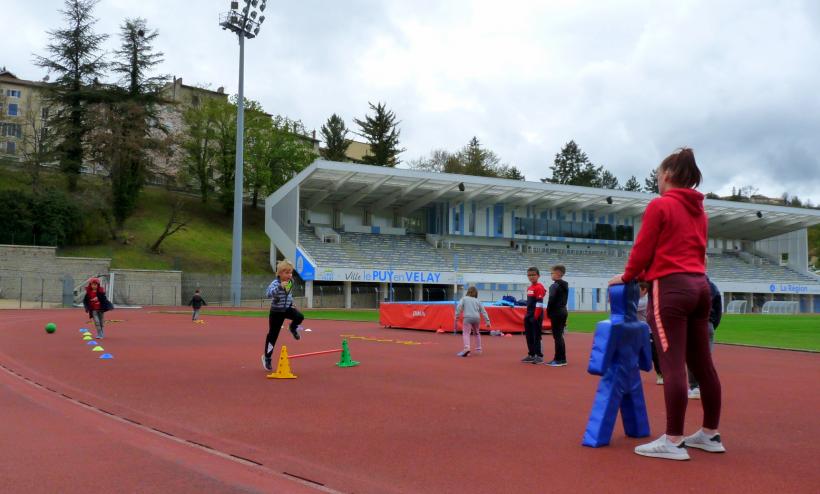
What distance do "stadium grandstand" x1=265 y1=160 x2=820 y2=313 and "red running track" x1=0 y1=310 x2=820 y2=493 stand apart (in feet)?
109

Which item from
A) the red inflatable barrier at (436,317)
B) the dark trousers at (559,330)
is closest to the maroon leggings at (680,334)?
the dark trousers at (559,330)

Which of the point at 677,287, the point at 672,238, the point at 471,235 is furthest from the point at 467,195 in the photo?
the point at 677,287

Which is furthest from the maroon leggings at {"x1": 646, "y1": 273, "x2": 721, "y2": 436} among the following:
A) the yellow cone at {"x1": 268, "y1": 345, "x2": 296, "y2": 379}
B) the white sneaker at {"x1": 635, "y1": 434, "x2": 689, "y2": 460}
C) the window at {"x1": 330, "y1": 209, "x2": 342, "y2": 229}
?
the window at {"x1": 330, "y1": 209, "x2": 342, "y2": 229}

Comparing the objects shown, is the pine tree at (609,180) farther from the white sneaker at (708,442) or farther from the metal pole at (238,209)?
the white sneaker at (708,442)

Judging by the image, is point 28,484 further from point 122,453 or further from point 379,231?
point 379,231

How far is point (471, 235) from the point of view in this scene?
5641 centimetres

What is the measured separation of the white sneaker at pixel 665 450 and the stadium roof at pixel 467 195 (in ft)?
135

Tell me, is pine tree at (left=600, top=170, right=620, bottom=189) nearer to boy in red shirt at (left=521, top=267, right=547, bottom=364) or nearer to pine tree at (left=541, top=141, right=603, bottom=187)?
pine tree at (left=541, top=141, right=603, bottom=187)

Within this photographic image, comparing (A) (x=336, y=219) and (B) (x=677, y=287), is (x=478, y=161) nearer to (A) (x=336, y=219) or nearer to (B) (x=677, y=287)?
(A) (x=336, y=219)

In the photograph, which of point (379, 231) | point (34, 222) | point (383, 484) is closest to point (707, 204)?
point (379, 231)

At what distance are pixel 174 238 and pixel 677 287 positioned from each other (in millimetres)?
55180

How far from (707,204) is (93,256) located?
52.0 meters

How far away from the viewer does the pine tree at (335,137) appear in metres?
76.1

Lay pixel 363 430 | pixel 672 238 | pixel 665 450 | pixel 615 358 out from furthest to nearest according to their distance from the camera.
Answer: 1. pixel 363 430
2. pixel 615 358
3. pixel 665 450
4. pixel 672 238
